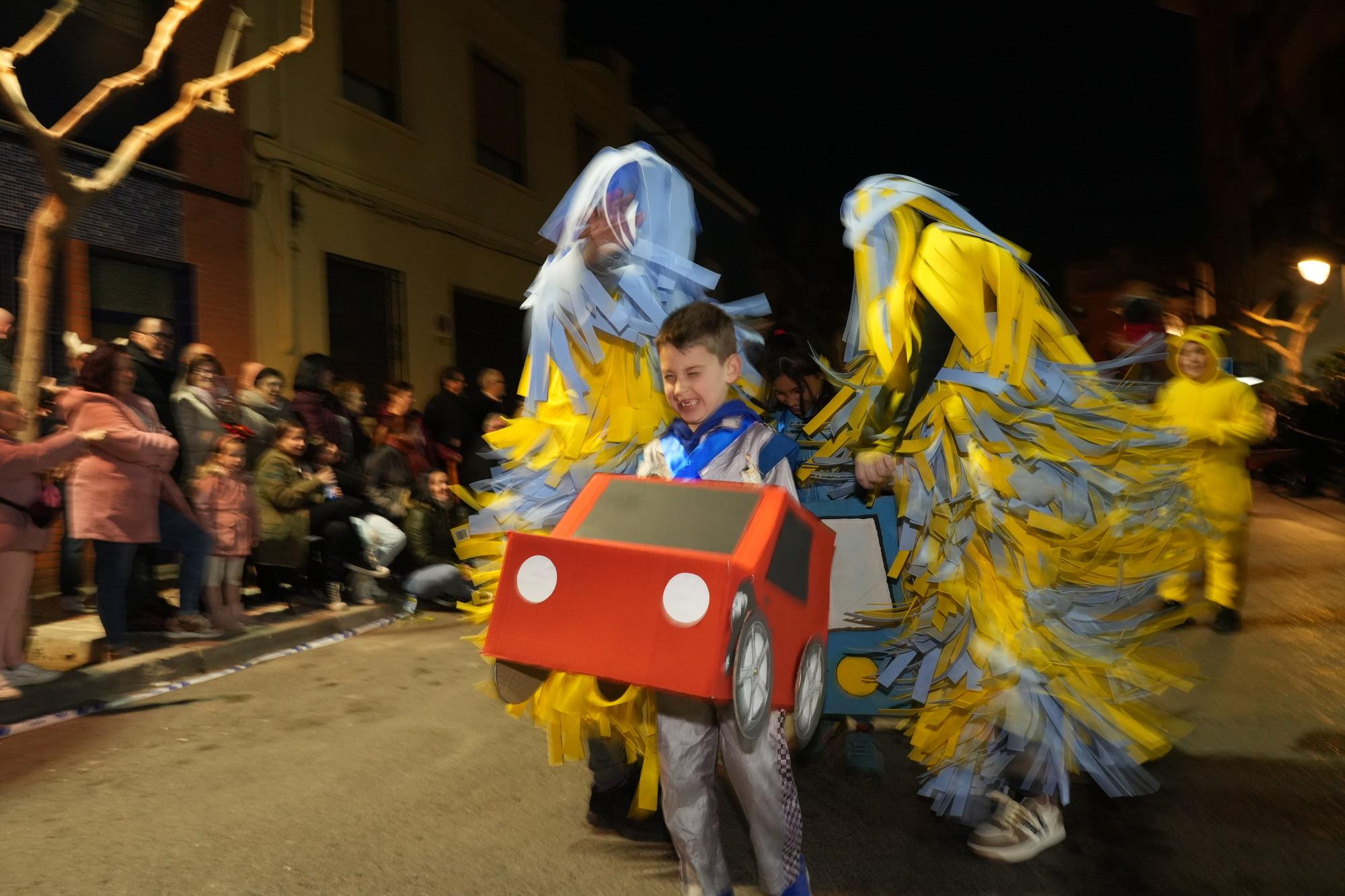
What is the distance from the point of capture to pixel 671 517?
232 cm

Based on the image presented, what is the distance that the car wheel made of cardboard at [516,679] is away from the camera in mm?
2377

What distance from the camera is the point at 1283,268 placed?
20.6 m

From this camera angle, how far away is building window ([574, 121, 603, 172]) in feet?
58.6

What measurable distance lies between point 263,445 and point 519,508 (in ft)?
15.3

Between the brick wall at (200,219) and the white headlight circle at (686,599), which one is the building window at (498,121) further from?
the white headlight circle at (686,599)

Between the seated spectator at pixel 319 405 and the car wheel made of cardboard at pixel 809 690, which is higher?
the seated spectator at pixel 319 405

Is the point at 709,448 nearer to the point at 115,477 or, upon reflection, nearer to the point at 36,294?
the point at 115,477

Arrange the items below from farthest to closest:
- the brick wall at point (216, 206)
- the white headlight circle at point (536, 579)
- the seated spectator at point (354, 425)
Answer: the brick wall at point (216, 206), the seated spectator at point (354, 425), the white headlight circle at point (536, 579)

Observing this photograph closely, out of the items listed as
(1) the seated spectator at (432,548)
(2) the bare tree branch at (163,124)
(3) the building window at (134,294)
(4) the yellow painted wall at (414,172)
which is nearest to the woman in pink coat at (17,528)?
(2) the bare tree branch at (163,124)

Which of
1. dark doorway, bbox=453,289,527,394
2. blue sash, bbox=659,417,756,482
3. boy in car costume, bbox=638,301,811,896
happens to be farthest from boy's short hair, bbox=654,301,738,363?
dark doorway, bbox=453,289,527,394

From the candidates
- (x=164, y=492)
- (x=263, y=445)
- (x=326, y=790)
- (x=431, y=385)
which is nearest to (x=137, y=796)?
(x=326, y=790)

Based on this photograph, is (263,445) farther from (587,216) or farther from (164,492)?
(587,216)

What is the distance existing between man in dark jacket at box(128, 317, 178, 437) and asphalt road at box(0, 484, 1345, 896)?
2075 millimetres

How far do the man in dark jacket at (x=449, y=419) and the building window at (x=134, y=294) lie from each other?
7.57ft
